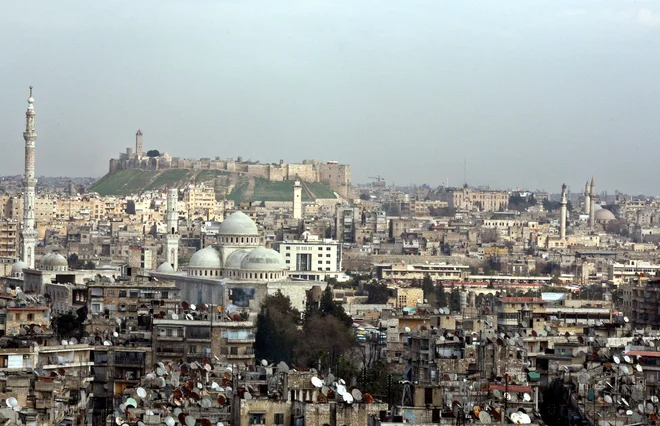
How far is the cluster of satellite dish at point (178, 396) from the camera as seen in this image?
2191 cm

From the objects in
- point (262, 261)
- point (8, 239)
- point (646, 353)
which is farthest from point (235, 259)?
point (646, 353)

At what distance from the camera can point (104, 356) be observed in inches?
1227

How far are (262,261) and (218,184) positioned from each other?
94.5m

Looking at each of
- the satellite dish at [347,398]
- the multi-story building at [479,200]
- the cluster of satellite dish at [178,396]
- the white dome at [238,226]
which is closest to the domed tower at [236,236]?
the white dome at [238,226]

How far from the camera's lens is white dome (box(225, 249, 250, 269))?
63969 mm

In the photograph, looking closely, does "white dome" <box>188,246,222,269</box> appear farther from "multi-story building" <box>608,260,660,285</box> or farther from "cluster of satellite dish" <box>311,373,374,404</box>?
"cluster of satellite dish" <box>311,373,374,404</box>

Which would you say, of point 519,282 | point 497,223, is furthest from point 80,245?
point 497,223

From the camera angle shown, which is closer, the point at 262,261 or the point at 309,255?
the point at 262,261

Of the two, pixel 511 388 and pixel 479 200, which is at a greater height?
pixel 479 200

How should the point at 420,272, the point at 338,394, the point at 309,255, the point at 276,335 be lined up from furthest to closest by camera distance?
1. the point at 420,272
2. the point at 309,255
3. the point at 276,335
4. the point at 338,394

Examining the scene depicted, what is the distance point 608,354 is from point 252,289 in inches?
1114

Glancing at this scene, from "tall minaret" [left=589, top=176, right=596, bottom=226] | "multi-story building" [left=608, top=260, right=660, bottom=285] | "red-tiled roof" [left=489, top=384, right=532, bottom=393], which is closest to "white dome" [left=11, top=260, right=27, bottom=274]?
"multi-story building" [left=608, top=260, right=660, bottom=285]

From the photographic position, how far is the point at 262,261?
206ft

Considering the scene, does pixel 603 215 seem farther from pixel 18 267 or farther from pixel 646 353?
pixel 646 353
